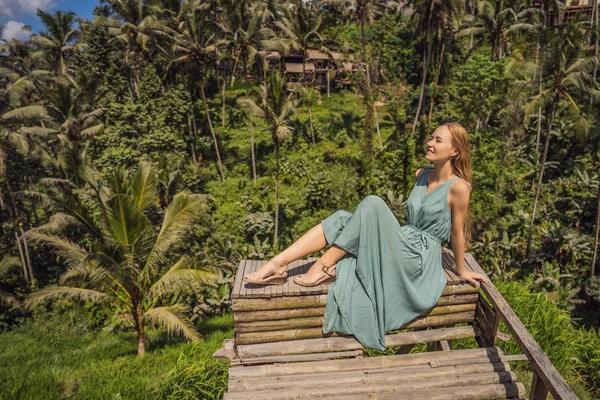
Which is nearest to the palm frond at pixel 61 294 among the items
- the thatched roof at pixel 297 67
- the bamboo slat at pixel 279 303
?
the bamboo slat at pixel 279 303

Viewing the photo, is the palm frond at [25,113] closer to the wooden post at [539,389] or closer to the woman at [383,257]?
the woman at [383,257]

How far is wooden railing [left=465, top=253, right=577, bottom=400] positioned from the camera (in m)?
2.75

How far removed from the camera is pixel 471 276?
354cm

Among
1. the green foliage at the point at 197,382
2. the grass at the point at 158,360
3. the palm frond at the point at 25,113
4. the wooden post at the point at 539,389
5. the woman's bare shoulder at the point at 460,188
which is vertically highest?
the palm frond at the point at 25,113

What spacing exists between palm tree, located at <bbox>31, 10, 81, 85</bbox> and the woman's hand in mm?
24892

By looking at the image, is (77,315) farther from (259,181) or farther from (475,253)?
(475,253)

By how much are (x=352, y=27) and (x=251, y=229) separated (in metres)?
25.0

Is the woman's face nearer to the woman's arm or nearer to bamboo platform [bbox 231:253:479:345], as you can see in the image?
the woman's arm

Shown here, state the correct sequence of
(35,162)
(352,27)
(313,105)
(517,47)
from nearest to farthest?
1. (35,162)
2. (517,47)
3. (313,105)
4. (352,27)

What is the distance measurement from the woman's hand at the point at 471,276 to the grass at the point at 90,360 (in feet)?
13.0

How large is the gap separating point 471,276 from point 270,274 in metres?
1.80

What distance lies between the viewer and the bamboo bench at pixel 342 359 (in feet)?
9.95

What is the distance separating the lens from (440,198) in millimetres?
3395

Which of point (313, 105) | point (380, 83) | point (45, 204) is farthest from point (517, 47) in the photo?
point (45, 204)
